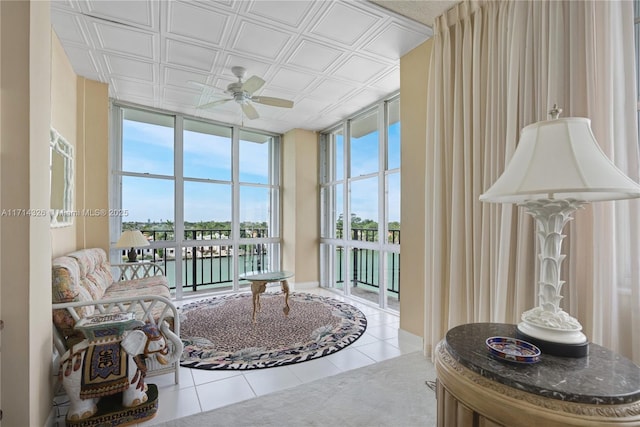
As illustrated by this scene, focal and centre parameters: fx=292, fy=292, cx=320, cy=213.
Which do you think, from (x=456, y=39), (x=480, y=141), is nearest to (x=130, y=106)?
(x=456, y=39)

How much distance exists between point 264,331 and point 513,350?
282cm

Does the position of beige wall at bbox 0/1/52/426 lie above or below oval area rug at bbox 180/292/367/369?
above

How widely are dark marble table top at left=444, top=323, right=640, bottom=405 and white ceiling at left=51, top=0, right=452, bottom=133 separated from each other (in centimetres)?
264

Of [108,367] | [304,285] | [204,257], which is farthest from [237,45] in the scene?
[304,285]

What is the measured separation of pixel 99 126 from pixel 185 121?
4.73 ft

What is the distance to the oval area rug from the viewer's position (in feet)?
9.01

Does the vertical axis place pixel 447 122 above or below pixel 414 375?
above

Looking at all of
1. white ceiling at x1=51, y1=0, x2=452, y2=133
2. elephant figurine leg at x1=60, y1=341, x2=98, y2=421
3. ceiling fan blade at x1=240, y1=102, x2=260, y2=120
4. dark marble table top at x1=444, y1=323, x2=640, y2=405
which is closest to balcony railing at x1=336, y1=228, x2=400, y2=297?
white ceiling at x1=51, y1=0, x2=452, y2=133

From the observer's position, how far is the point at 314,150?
5.86 meters

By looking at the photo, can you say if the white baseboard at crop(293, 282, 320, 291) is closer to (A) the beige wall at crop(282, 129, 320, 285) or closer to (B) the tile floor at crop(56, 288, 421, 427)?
(A) the beige wall at crop(282, 129, 320, 285)

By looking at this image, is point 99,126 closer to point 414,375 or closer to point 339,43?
point 339,43

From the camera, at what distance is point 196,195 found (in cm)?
521

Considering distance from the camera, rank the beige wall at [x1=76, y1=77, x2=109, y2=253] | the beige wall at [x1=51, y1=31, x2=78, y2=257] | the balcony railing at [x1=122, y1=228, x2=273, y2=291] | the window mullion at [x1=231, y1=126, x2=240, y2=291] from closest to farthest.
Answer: the beige wall at [x1=51, y1=31, x2=78, y2=257] → the beige wall at [x1=76, y1=77, x2=109, y2=253] → the balcony railing at [x1=122, y1=228, x2=273, y2=291] → the window mullion at [x1=231, y1=126, x2=240, y2=291]

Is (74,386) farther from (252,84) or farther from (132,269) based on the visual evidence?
(252,84)
